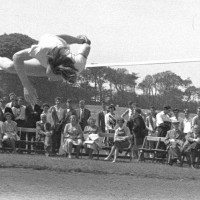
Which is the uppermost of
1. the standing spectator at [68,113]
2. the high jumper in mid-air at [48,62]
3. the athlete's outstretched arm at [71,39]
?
the athlete's outstretched arm at [71,39]

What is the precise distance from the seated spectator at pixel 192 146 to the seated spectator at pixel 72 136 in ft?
6.91

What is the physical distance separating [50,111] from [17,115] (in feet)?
2.43

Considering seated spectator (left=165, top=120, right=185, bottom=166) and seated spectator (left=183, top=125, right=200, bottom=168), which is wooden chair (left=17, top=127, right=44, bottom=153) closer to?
seated spectator (left=165, top=120, right=185, bottom=166)

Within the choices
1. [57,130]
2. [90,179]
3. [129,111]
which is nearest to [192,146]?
[129,111]

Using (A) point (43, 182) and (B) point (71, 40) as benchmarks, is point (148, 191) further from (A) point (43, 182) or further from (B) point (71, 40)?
(B) point (71, 40)

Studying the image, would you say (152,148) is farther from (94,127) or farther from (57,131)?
(57,131)

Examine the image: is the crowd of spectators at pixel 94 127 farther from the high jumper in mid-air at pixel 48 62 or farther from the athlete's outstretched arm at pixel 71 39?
the high jumper in mid-air at pixel 48 62

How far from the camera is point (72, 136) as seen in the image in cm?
1310

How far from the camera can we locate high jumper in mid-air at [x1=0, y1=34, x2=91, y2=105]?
656cm

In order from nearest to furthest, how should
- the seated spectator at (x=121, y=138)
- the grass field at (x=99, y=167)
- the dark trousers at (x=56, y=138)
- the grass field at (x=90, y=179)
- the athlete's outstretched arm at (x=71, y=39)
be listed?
the athlete's outstretched arm at (x=71, y=39) < the grass field at (x=90, y=179) < the grass field at (x=99, y=167) < the seated spectator at (x=121, y=138) < the dark trousers at (x=56, y=138)

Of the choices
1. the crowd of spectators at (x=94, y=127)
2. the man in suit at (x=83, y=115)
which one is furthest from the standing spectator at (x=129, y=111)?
the man in suit at (x=83, y=115)

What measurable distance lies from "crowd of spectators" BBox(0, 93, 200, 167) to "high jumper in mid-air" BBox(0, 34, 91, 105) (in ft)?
19.3

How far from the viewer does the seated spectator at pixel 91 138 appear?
A: 13094 mm

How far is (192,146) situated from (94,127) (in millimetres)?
2060
